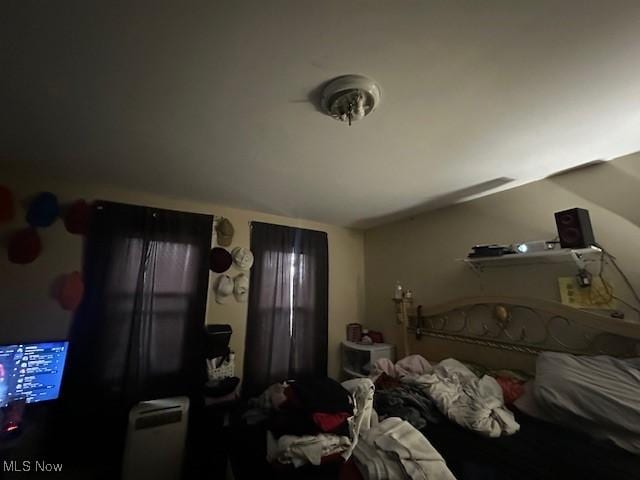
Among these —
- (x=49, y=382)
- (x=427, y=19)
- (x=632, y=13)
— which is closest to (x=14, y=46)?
(x=427, y=19)

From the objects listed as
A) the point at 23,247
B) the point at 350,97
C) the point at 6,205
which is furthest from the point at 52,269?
the point at 350,97

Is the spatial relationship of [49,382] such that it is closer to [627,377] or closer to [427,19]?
[427,19]

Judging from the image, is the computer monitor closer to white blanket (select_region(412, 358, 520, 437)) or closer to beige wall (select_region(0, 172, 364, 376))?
beige wall (select_region(0, 172, 364, 376))

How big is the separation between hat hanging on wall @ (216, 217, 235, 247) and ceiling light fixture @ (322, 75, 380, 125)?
1684mm

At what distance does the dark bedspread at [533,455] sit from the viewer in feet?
3.50

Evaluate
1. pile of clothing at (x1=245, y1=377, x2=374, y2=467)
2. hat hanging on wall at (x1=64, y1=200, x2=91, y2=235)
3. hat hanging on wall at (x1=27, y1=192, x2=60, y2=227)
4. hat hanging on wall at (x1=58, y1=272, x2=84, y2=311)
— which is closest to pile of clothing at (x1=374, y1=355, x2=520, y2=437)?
pile of clothing at (x1=245, y1=377, x2=374, y2=467)

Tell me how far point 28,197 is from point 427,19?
9.00 ft

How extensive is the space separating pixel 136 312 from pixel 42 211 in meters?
0.97

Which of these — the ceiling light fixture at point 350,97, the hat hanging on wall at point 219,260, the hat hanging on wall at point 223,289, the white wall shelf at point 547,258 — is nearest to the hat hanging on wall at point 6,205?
the hat hanging on wall at point 219,260

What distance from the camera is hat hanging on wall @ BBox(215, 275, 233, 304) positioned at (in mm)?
2430

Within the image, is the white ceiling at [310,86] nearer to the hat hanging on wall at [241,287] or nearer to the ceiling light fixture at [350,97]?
the ceiling light fixture at [350,97]

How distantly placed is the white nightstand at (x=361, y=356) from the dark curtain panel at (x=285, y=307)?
31 cm

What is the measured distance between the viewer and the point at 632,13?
0.81m

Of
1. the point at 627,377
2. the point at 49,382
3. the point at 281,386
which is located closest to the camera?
the point at 627,377
